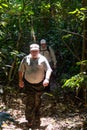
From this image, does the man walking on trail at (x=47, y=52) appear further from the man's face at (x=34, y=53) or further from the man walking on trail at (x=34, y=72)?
the man's face at (x=34, y=53)

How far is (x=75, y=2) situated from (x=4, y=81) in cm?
363

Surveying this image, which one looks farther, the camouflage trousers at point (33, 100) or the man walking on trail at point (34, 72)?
the camouflage trousers at point (33, 100)

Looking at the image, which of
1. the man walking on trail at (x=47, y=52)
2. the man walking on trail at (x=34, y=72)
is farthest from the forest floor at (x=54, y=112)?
the man walking on trail at (x=47, y=52)

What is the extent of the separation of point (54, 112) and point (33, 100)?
147cm

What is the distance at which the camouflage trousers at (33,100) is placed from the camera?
6676mm

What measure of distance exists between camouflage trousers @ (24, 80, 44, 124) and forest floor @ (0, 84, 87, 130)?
23cm

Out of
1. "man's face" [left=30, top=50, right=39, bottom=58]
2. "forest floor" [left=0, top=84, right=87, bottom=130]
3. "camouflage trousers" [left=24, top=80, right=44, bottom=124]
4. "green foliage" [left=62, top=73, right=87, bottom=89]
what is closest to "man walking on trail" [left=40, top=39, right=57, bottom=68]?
"forest floor" [left=0, top=84, right=87, bottom=130]

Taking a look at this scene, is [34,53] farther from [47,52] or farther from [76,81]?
[47,52]

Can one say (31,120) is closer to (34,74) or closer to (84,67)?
(34,74)

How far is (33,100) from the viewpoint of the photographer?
6902mm

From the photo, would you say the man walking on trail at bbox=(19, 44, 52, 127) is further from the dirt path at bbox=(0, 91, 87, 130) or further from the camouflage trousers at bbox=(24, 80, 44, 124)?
the dirt path at bbox=(0, 91, 87, 130)

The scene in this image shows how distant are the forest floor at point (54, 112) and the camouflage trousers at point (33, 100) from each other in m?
0.23

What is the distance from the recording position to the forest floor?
23.1 ft

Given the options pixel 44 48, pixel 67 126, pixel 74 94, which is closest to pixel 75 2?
pixel 44 48
